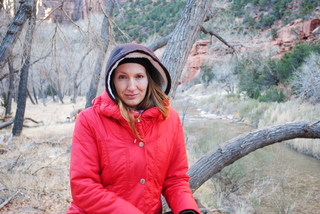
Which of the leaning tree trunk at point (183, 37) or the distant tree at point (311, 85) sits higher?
the leaning tree trunk at point (183, 37)

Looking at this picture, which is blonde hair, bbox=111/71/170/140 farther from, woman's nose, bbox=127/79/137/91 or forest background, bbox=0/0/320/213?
forest background, bbox=0/0/320/213

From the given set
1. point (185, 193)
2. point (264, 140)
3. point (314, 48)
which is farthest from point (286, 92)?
point (185, 193)

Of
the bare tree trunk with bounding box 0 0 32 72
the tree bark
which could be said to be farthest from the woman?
the bare tree trunk with bounding box 0 0 32 72

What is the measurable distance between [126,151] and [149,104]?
0.35 meters

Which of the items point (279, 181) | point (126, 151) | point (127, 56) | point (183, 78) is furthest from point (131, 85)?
point (183, 78)

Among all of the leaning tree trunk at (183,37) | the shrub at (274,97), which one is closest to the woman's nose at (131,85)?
the leaning tree trunk at (183,37)

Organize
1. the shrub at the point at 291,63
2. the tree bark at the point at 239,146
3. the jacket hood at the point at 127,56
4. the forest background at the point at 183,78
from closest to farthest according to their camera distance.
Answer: the jacket hood at the point at 127,56
the tree bark at the point at 239,146
the forest background at the point at 183,78
the shrub at the point at 291,63

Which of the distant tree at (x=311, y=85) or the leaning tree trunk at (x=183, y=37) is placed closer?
the leaning tree trunk at (x=183, y=37)

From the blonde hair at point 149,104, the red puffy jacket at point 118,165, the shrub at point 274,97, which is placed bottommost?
the shrub at point 274,97

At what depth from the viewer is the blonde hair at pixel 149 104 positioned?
4.77 feet

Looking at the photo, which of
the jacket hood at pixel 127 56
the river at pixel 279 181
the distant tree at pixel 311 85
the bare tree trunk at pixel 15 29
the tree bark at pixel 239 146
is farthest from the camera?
the river at pixel 279 181

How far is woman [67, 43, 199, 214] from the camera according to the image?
53.0 inches

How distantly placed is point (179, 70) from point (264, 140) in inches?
50.0

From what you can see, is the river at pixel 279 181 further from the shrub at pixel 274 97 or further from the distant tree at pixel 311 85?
the shrub at pixel 274 97
